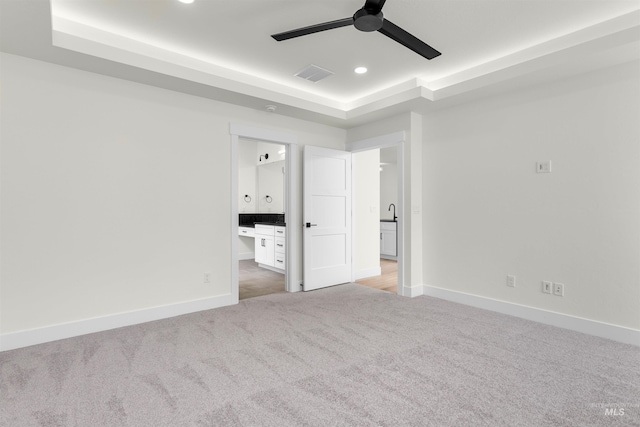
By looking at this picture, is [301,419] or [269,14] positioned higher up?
[269,14]

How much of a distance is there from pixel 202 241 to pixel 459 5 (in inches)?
128

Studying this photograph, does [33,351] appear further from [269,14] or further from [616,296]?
[616,296]

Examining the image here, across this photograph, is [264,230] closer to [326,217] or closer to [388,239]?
[326,217]

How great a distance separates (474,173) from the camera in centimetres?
384

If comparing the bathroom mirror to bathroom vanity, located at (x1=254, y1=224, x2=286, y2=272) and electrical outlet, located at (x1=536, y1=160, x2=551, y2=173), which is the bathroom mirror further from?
electrical outlet, located at (x1=536, y1=160, x2=551, y2=173)

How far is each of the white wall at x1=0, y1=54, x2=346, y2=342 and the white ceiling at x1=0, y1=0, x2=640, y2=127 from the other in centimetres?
25

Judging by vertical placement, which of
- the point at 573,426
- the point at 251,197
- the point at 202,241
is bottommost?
the point at 573,426

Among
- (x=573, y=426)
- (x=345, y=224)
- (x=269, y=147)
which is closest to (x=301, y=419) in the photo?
(x=573, y=426)

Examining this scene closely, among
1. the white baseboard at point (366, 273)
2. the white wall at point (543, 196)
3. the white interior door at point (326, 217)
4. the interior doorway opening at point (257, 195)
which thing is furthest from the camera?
the interior doorway opening at point (257, 195)

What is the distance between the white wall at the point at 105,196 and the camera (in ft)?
9.07

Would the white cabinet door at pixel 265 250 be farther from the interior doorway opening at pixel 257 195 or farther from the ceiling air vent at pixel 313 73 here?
the ceiling air vent at pixel 313 73

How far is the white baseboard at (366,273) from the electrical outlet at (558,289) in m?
2.61

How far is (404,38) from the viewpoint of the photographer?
2400mm

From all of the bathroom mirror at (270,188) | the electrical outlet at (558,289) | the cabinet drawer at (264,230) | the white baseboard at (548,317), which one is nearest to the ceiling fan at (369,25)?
the electrical outlet at (558,289)
